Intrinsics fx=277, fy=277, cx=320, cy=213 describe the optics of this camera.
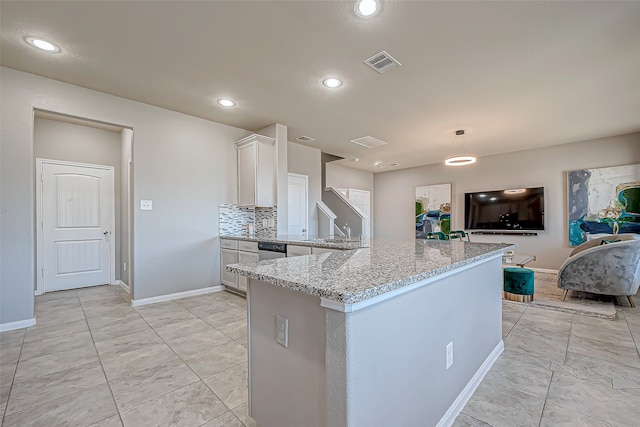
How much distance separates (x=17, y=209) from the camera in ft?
9.29

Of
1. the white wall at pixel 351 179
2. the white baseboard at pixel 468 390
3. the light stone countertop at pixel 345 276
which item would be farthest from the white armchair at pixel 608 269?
the white wall at pixel 351 179

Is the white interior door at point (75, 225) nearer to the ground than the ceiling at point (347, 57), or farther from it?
nearer to the ground

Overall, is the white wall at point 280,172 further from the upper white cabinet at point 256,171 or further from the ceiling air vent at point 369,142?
the ceiling air vent at point 369,142

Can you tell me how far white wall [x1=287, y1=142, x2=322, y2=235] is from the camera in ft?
18.2

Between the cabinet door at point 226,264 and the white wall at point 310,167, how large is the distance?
77.6 inches

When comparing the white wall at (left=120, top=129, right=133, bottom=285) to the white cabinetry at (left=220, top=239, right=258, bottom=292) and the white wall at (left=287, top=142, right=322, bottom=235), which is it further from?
the white wall at (left=287, top=142, right=322, bottom=235)

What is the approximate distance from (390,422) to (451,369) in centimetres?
65

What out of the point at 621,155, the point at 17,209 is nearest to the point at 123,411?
the point at 17,209

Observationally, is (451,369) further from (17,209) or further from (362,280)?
(17,209)

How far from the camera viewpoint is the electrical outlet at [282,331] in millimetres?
1168

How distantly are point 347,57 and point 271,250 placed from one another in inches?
→ 92.0

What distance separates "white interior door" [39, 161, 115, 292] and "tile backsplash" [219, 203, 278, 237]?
2053 millimetres

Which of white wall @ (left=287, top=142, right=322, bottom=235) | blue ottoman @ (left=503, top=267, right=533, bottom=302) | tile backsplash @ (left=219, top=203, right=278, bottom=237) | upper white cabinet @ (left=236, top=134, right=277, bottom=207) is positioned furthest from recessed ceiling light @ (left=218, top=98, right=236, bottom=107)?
blue ottoman @ (left=503, top=267, right=533, bottom=302)

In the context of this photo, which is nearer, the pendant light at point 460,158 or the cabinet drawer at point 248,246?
the cabinet drawer at point 248,246
